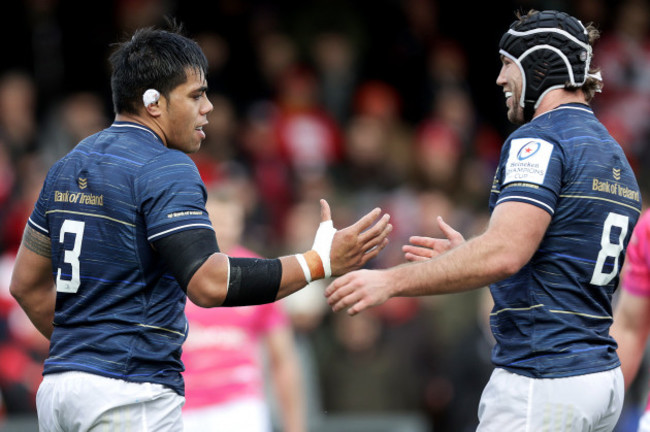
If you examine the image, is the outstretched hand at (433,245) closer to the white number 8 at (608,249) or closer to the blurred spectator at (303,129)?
the white number 8 at (608,249)

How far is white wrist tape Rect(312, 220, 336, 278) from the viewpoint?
4.57 metres

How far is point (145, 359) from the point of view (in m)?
4.39

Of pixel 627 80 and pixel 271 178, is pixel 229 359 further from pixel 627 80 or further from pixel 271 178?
pixel 627 80

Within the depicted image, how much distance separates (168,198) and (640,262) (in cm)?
288

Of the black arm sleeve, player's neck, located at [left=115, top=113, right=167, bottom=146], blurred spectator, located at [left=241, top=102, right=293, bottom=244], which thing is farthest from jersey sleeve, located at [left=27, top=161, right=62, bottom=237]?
blurred spectator, located at [left=241, top=102, right=293, bottom=244]

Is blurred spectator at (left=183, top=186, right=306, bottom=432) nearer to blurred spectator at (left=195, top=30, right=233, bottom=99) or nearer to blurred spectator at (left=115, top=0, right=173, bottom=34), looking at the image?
blurred spectator at (left=195, top=30, right=233, bottom=99)

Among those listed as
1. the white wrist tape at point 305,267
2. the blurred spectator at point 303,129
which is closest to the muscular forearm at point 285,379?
the white wrist tape at point 305,267

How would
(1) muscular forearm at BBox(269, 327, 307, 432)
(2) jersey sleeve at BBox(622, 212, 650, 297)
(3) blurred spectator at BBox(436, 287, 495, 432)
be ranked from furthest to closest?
1. (3) blurred spectator at BBox(436, 287, 495, 432)
2. (1) muscular forearm at BBox(269, 327, 307, 432)
3. (2) jersey sleeve at BBox(622, 212, 650, 297)

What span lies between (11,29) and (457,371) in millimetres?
7286

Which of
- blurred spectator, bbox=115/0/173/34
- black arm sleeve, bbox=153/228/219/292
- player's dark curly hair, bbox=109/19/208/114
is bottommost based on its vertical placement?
black arm sleeve, bbox=153/228/219/292

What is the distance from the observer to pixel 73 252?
14.5 feet

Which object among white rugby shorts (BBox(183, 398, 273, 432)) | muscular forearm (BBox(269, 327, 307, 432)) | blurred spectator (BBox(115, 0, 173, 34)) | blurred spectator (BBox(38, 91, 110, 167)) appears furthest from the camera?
blurred spectator (BBox(115, 0, 173, 34))

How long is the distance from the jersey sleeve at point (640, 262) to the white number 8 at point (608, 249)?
1.03 m

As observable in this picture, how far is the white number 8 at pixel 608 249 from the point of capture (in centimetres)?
454
